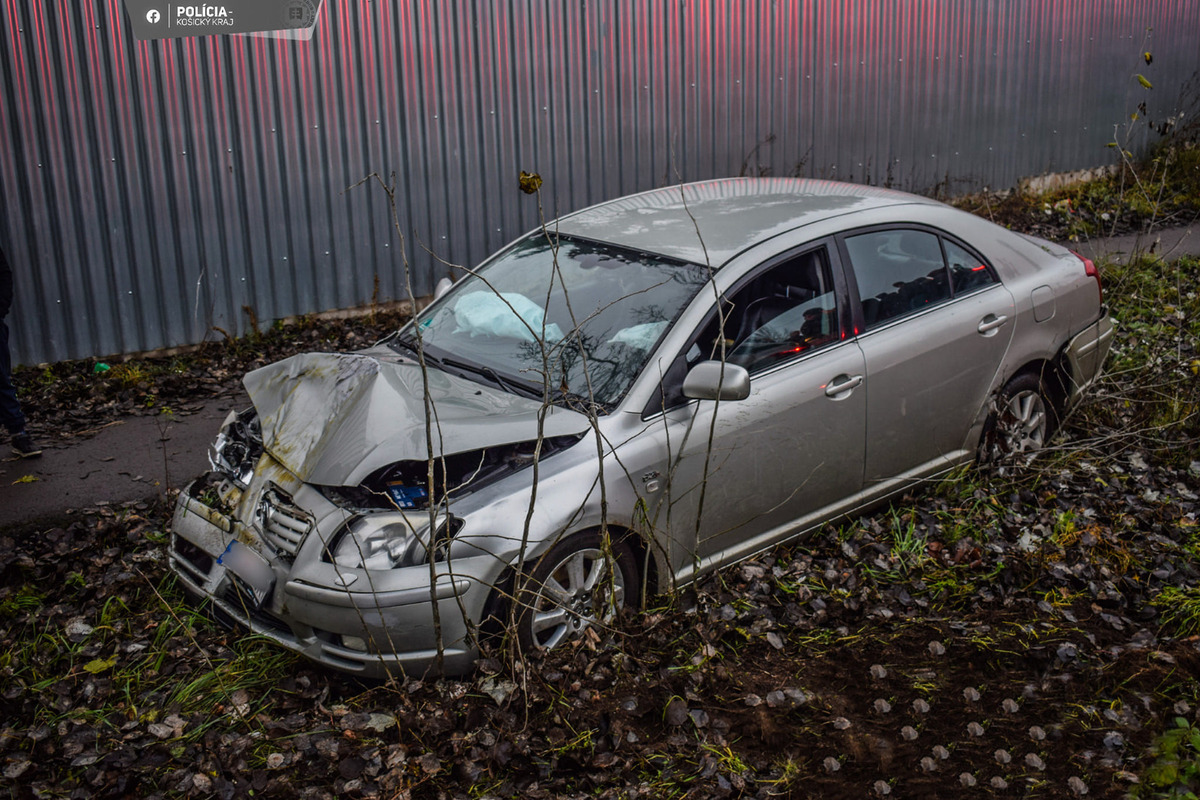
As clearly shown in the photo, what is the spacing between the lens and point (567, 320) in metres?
4.48

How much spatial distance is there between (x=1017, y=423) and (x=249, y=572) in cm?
400

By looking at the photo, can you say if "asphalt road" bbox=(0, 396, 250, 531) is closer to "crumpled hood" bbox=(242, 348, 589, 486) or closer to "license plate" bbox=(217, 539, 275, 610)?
"crumpled hood" bbox=(242, 348, 589, 486)

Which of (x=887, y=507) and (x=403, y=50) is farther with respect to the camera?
(x=403, y=50)

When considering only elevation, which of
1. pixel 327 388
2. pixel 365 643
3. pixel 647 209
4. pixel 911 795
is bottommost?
pixel 911 795

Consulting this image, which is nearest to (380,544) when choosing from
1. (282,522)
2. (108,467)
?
(282,522)

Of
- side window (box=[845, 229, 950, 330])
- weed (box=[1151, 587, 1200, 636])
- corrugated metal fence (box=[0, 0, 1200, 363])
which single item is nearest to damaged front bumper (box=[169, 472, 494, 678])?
side window (box=[845, 229, 950, 330])

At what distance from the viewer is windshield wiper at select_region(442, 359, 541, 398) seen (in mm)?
4250

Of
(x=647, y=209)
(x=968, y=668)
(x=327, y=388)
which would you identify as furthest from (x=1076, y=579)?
(x=327, y=388)

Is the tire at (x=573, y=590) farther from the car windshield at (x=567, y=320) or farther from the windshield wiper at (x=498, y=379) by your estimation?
the windshield wiper at (x=498, y=379)

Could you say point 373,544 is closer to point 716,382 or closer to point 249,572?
point 249,572

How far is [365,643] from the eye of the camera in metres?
3.62

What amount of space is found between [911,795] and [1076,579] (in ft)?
5.84

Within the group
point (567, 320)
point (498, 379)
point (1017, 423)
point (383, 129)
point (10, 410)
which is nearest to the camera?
point (498, 379)

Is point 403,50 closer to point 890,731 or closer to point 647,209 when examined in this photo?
point 647,209
